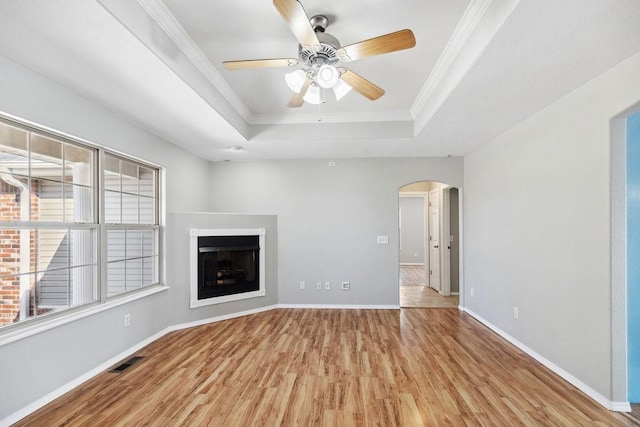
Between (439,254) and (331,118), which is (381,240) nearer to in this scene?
(439,254)

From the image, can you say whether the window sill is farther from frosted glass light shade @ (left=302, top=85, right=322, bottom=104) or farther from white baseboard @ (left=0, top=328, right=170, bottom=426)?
frosted glass light shade @ (left=302, top=85, right=322, bottom=104)

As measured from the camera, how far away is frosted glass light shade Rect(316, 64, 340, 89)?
2.10m

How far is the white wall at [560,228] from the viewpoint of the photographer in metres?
2.34

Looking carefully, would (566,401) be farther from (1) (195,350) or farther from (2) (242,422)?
(1) (195,350)

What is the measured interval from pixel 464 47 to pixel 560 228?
1831 millimetres

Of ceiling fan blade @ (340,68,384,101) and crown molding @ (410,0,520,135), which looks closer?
crown molding @ (410,0,520,135)

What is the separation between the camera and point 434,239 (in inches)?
255

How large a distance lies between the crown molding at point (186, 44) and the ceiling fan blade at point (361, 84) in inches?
48.0

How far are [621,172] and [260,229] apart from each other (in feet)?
13.7

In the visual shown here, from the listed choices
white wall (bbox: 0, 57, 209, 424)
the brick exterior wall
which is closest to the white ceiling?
white wall (bbox: 0, 57, 209, 424)

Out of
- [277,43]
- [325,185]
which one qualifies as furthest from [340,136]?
[277,43]

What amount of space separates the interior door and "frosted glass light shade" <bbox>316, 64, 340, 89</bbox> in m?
4.72

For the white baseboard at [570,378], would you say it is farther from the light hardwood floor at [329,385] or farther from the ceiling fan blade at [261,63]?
the ceiling fan blade at [261,63]

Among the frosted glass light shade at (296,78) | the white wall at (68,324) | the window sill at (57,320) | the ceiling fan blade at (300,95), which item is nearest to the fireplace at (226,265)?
the white wall at (68,324)
